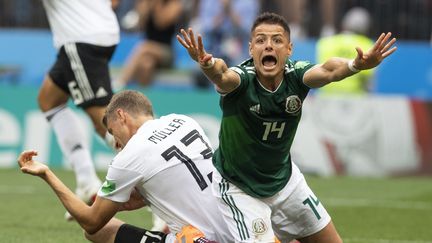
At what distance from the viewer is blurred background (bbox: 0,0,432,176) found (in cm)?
1516

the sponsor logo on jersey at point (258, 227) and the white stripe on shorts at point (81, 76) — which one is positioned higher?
the sponsor logo on jersey at point (258, 227)

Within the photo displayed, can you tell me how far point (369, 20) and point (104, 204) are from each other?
13069 millimetres

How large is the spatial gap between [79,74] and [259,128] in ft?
10.3

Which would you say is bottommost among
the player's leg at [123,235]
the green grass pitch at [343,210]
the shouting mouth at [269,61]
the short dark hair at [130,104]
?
the green grass pitch at [343,210]

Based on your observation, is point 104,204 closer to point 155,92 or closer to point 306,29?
point 155,92

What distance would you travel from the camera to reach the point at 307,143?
15.0 meters

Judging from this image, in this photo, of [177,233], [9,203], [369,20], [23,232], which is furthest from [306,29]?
[177,233]

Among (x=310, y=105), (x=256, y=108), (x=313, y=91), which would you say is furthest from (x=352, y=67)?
(x=313, y=91)

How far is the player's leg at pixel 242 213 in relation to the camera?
22.4 feet

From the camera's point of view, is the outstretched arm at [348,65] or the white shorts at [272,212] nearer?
the outstretched arm at [348,65]

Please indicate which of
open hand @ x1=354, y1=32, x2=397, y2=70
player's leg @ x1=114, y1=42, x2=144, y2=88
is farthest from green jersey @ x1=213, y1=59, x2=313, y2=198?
player's leg @ x1=114, y1=42, x2=144, y2=88

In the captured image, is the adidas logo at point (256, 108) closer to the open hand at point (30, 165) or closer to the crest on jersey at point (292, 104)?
the crest on jersey at point (292, 104)

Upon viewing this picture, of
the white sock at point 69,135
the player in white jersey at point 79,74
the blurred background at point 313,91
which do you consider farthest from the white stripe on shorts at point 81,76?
the blurred background at point 313,91

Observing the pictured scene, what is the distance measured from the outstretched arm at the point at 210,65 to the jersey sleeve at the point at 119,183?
78 centimetres
